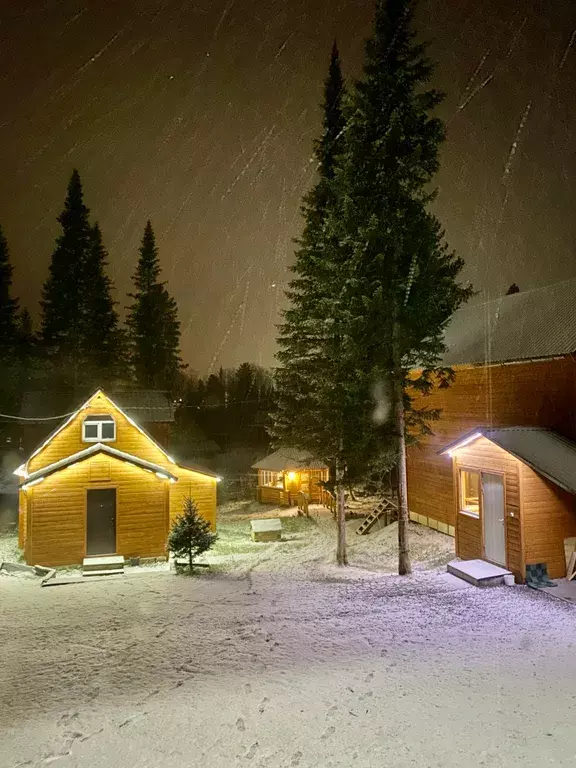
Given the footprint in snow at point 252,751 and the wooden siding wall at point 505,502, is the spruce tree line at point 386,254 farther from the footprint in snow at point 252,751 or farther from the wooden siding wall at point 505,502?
the footprint in snow at point 252,751

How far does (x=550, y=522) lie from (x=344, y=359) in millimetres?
7340

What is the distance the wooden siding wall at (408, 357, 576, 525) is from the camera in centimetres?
1645

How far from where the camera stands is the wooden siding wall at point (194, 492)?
22.9m

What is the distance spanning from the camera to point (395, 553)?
19094 millimetres

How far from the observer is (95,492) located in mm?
19516

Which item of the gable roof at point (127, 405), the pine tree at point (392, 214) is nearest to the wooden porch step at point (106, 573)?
the pine tree at point (392, 214)

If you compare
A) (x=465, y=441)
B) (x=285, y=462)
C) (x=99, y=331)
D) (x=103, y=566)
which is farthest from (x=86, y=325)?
(x=465, y=441)

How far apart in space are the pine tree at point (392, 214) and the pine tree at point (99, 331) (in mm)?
36515

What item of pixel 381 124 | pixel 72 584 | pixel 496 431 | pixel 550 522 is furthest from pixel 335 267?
pixel 72 584

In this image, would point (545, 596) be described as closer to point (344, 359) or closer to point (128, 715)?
point (344, 359)

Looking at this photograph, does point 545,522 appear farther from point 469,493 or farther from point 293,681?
point 293,681

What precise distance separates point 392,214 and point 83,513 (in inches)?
607

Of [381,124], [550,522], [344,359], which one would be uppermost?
[381,124]

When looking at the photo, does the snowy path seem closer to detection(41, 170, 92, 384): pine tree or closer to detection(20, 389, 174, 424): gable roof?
detection(20, 389, 174, 424): gable roof
